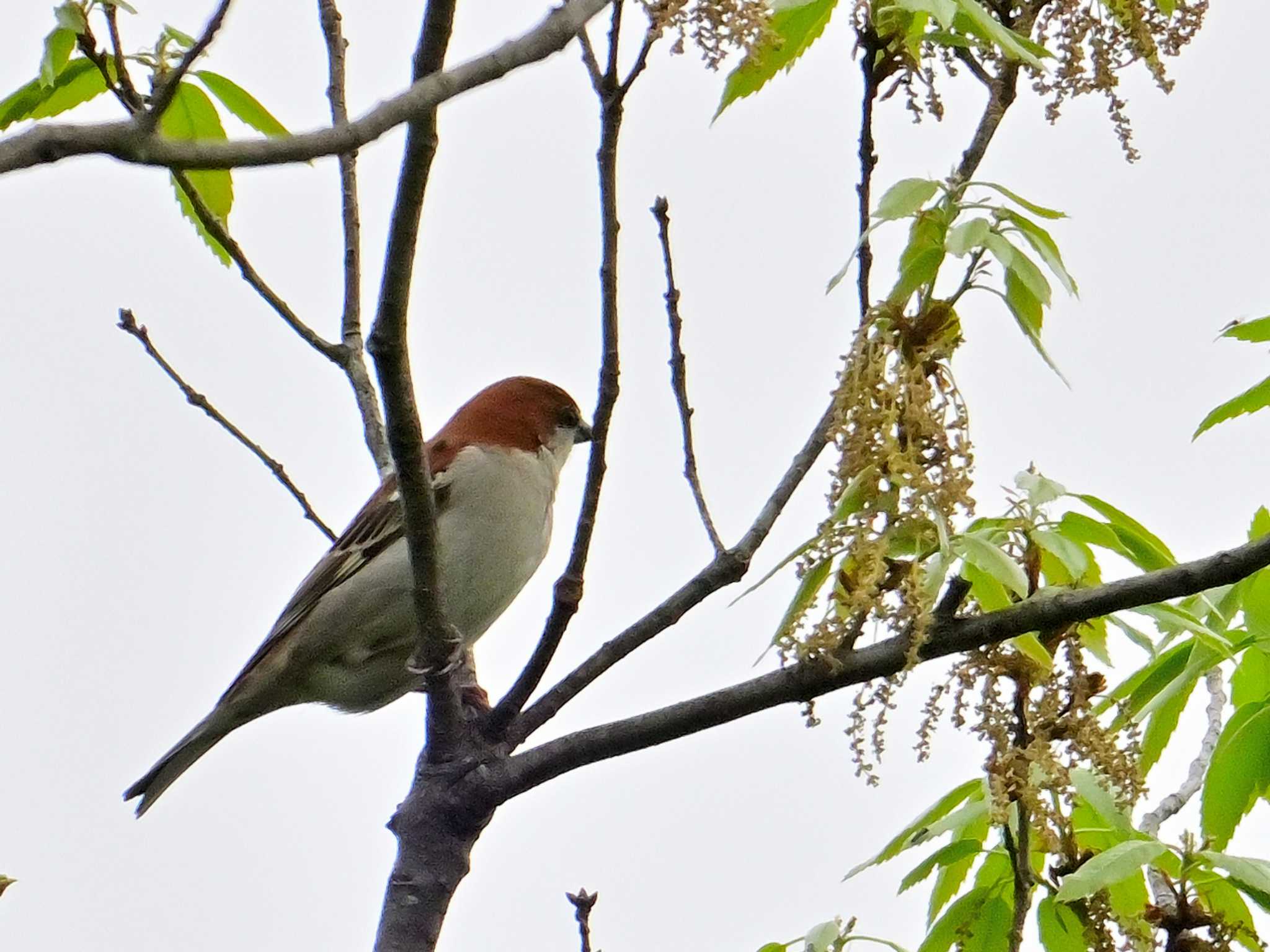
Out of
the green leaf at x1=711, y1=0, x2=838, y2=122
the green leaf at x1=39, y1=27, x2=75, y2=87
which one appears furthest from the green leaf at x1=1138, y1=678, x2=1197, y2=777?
the green leaf at x1=39, y1=27, x2=75, y2=87

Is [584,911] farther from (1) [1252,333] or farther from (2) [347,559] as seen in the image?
(2) [347,559]

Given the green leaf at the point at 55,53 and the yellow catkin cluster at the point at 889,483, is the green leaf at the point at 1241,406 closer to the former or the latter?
the yellow catkin cluster at the point at 889,483

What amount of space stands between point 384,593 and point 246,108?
2.72 m

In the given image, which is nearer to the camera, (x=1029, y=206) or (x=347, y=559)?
(x=1029, y=206)

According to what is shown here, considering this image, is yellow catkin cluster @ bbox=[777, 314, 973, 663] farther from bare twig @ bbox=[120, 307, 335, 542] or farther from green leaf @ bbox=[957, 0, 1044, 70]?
bare twig @ bbox=[120, 307, 335, 542]

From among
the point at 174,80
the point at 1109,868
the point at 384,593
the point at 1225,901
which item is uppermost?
the point at 384,593

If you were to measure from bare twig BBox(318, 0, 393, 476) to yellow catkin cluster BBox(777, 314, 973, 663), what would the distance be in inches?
62.9

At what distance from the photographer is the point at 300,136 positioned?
177 cm

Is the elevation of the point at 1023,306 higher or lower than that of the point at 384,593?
lower

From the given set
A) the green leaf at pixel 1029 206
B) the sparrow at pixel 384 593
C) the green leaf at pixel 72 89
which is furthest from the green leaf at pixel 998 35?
the sparrow at pixel 384 593

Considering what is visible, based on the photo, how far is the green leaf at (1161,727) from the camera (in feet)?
10.3

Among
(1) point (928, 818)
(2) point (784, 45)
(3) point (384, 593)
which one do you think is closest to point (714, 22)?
(2) point (784, 45)

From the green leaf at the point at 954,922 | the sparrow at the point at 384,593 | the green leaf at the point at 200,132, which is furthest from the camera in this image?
the sparrow at the point at 384,593

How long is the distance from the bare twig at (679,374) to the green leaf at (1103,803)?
993 millimetres
